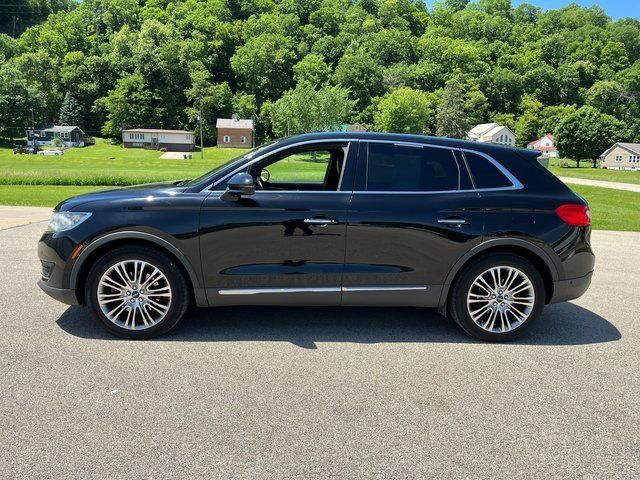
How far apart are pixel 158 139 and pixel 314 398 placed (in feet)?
323

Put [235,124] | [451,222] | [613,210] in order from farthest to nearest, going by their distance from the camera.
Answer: [235,124] < [613,210] < [451,222]

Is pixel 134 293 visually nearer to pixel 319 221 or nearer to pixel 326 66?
pixel 319 221

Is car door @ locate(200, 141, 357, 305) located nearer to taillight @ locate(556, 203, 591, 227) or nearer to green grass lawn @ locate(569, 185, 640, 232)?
taillight @ locate(556, 203, 591, 227)

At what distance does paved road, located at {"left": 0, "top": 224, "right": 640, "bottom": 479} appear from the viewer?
103 inches

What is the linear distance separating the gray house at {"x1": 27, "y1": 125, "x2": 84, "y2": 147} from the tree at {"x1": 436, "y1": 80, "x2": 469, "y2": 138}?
7063cm

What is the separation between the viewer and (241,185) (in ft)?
13.4

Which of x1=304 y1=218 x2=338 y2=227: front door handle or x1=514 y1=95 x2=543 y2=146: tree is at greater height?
x1=514 y1=95 x2=543 y2=146: tree

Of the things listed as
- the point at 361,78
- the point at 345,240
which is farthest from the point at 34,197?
the point at 361,78

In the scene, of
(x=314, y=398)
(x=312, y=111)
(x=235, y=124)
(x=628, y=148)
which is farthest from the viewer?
(x=235, y=124)

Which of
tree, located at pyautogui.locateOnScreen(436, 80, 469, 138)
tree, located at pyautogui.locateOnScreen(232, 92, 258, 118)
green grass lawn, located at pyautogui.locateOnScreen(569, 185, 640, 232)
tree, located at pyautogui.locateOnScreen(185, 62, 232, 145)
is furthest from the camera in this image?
tree, located at pyautogui.locateOnScreen(232, 92, 258, 118)

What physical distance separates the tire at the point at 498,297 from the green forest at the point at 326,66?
8301 centimetres

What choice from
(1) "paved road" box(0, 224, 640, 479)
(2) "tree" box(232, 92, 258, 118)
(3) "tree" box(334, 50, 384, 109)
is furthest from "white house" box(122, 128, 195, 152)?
(1) "paved road" box(0, 224, 640, 479)

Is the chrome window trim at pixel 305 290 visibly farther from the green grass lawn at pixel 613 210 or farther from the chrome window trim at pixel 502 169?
the green grass lawn at pixel 613 210

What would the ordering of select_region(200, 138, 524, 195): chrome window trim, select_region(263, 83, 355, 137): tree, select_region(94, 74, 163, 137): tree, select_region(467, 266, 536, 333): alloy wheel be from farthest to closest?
select_region(94, 74, 163, 137): tree
select_region(263, 83, 355, 137): tree
select_region(467, 266, 536, 333): alloy wheel
select_region(200, 138, 524, 195): chrome window trim
